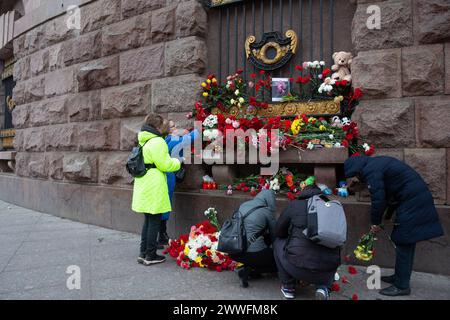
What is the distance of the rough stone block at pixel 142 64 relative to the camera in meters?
6.54

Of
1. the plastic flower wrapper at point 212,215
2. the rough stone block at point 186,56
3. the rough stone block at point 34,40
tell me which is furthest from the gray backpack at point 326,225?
the rough stone block at point 34,40

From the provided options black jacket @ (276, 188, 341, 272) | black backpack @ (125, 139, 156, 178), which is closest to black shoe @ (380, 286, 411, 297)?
black jacket @ (276, 188, 341, 272)

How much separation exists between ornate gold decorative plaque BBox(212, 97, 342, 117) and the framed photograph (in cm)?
11

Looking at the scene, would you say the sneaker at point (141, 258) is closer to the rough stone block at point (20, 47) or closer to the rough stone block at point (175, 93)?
the rough stone block at point (175, 93)

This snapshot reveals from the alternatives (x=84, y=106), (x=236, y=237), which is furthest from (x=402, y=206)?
(x=84, y=106)

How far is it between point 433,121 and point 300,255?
235 cm

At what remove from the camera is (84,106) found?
7656mm

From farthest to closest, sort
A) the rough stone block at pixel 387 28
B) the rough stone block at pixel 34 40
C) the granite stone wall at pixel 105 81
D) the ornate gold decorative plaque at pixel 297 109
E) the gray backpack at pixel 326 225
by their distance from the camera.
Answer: the rough stone block at pixel 34 40
the granite stone wall at pixel 105 81
the ornate gold decorative plaque at pixel 297 109
the rough stone block at pixel 387 28
the gray backpack at pixel 326 225

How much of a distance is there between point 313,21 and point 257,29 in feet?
2.92

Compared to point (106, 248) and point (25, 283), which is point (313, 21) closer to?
point (106, 248)

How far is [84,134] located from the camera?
7.60m

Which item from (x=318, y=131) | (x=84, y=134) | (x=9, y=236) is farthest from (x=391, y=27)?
(x=9, y=236)

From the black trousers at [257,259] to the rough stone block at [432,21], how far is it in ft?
10.1

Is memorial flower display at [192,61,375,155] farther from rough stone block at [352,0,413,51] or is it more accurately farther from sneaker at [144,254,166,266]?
sneaker at [144,254,166,266]
